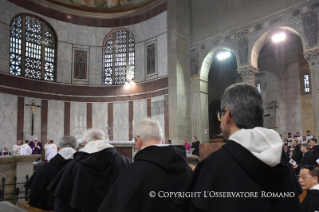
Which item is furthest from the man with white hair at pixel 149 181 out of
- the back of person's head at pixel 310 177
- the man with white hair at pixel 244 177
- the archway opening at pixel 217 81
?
the archway opening at pixel 217 81

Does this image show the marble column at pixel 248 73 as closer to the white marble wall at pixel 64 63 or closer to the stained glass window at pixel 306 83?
the stained glass window at pixel 306 83

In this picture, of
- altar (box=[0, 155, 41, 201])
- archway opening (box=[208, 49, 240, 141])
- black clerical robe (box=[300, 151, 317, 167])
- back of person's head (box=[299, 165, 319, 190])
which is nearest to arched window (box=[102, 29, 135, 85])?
archway opening (box=[208, 49, 240, 141])

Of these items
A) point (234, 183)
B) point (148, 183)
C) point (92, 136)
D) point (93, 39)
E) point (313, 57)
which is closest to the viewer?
point (234, 183)

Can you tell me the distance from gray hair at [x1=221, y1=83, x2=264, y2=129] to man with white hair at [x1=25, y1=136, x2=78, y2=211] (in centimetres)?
280

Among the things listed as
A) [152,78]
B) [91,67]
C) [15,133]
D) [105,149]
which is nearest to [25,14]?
[91,67]

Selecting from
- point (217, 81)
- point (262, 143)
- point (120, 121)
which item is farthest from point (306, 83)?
point (262, 143)

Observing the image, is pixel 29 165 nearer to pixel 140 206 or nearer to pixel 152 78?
pixel 140 206

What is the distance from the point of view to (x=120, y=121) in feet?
67.6

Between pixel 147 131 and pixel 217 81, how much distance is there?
21579 mm

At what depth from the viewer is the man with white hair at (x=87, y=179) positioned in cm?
307

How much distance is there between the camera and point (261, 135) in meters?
1.44

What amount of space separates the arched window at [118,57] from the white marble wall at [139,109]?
2333 mm

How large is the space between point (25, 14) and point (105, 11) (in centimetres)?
580

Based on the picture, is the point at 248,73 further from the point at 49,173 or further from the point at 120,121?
the point at 49,173
